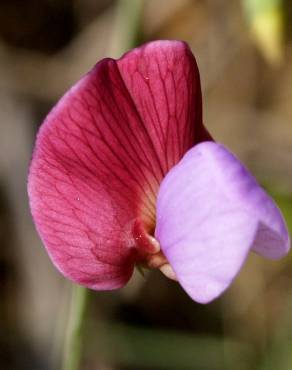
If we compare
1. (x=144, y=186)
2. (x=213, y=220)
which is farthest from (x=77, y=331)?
(x=213, y=220)

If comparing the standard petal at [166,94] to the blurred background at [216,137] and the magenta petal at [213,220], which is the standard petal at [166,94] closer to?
the magenta petal at [213,220]

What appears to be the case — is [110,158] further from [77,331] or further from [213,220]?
[77,331]

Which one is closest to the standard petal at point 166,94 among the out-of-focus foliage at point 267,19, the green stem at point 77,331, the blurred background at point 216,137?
the green stem at point 77,331

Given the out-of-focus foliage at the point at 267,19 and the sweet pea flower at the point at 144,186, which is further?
the out-of-focus foliage at the point at 267,19

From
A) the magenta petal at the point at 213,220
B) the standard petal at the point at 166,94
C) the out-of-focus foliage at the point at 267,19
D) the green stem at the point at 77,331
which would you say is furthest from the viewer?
the out-of-focus foliage at the point at 267,19

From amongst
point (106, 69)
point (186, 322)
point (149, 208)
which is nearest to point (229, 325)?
point (186, 322)

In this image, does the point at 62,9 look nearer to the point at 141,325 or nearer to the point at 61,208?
the point at 141,325

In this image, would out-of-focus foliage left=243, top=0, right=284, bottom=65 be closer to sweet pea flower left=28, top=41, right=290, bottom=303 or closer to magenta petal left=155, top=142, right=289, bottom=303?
sweet pea flower left=28, top=41, right=290, bottom=303
